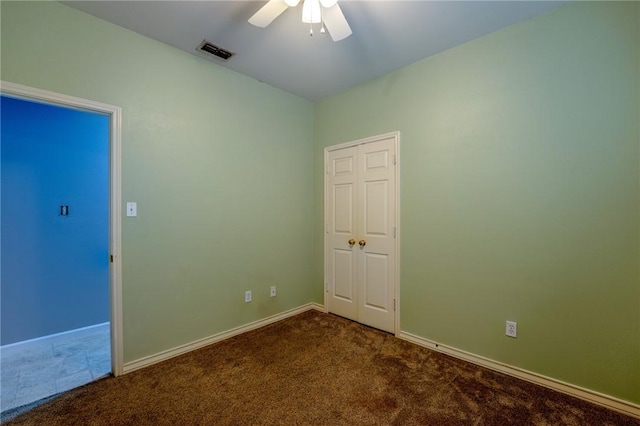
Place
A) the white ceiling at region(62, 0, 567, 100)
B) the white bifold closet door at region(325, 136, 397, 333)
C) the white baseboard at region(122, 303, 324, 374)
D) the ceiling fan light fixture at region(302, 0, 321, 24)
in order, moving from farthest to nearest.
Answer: the white bifold closet door at region(325, 136, 397, 333)
the white baseboard at region(122, 303, 324, 374)
the white ceiling at region(62, 0, 567, 100)
the ceiling fan light fixture at region(302, 0, 321, 24)

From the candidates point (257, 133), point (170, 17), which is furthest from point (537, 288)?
point (170, 17)

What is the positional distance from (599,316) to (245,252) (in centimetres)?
288

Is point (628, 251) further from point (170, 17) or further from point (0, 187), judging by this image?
point (0, 187)

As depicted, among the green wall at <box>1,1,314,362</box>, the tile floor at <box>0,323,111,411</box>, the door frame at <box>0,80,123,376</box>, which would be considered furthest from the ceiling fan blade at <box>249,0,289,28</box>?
the tile floor at <box>0,323,111,411</box>

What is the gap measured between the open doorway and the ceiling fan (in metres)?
1.37

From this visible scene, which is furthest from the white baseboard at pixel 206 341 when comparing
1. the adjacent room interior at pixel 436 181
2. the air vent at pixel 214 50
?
the air vent at pixel 214 50

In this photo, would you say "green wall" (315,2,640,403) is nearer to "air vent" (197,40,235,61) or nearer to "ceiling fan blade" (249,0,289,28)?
"ceiling fan blade" (249,0,289,28)

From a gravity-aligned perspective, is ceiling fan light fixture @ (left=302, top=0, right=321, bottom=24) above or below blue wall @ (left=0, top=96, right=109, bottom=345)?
above

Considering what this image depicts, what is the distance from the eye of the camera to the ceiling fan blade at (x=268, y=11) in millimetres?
1663

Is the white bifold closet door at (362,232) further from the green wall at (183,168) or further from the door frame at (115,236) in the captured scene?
the door frame at (115,236)

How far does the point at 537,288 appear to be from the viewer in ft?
6.56

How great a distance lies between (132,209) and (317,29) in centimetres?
207

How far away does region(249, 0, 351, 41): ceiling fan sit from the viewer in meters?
1.65

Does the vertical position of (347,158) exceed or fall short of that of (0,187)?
it exceeds it
